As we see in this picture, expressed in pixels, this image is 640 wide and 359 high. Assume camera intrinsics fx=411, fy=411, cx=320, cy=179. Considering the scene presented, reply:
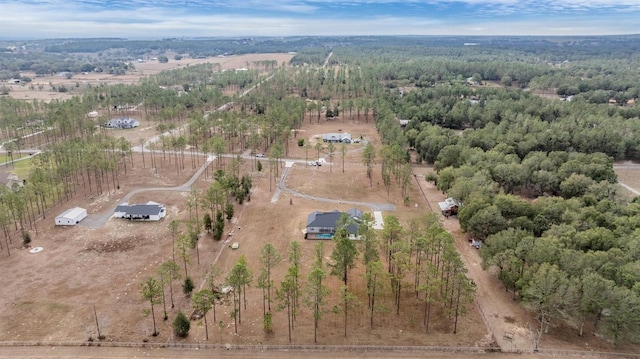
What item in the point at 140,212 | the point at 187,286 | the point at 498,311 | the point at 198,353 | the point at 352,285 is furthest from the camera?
the point at 140,212

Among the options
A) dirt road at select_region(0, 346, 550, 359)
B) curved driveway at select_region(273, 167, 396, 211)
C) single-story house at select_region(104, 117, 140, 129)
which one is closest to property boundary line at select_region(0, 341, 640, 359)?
dirt road at select_region(0, 346, 550, 359)

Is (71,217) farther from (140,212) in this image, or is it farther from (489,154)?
(489,154)

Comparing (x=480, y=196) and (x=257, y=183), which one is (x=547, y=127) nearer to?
(x=480, y=196)

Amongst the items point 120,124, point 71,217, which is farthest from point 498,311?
point 120,124

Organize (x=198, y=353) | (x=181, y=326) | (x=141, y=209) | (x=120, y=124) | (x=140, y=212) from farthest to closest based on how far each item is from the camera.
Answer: (x=120, y=124), (x=141, y=209), (x=140, y=212), (x=181, y=326), (x=198, y=353)

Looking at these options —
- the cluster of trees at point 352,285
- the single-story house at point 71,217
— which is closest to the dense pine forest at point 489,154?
the single-story house at point 71,217

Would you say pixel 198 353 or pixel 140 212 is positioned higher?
pixel 140 212

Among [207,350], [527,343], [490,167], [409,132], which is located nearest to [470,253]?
[527,343]
